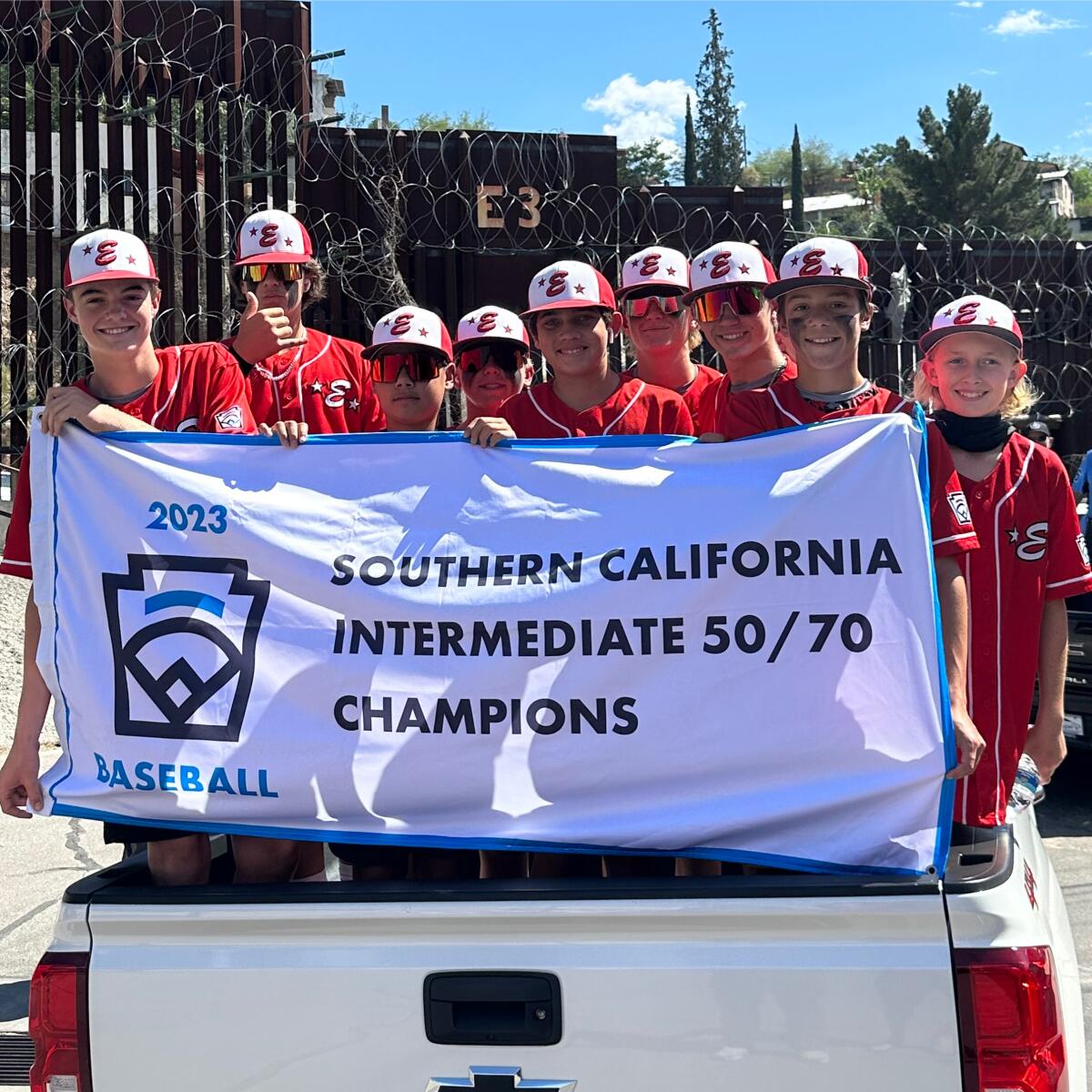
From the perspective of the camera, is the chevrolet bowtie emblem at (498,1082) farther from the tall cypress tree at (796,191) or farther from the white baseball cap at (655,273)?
the tall cypress tree at (796,191)

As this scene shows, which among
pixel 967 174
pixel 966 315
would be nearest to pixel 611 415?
pixel 966 315

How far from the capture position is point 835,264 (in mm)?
3457

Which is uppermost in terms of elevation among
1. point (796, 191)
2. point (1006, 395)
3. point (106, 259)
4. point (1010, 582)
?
point (796, 191)

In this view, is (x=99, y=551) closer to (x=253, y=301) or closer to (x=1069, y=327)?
(x=253, y=301)

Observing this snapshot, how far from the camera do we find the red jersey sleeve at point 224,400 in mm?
3990

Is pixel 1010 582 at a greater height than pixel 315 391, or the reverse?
pixel 315 391

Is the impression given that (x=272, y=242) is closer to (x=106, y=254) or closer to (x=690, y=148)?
(x=106, y=254)

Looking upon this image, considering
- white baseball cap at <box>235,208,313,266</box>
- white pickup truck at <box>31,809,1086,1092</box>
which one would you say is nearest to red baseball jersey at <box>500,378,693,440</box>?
white baseball cap at <box>235,208,313,266</box>

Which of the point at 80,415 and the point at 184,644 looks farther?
the point at 80,415

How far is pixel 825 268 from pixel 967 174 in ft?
257

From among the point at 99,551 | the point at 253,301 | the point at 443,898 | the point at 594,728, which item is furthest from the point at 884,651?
the point at 253,301

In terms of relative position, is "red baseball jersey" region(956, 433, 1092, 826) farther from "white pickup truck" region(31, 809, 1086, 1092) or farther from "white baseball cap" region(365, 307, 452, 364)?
"white baseball cap" region(365, 307, 452, 364)

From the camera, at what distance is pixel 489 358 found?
4.94 meters

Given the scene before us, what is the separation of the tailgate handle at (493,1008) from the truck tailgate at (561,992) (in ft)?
0.05
